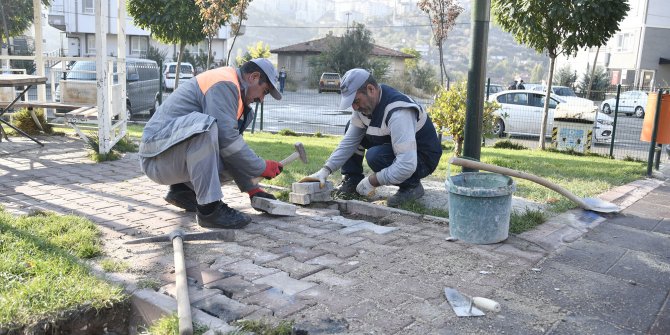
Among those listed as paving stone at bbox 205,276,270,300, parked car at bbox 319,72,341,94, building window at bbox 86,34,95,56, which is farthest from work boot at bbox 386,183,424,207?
building window at bbox 86,34,95,56

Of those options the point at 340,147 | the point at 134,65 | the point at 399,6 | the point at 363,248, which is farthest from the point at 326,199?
the point at 399,6

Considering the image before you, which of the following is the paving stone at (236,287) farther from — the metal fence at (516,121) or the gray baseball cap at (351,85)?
the metal fence at (516,121)

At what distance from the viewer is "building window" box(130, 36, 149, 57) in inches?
1849

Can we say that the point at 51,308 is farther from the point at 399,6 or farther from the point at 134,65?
the point at 399,6

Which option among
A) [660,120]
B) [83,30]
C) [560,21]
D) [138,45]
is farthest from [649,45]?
[83,30]

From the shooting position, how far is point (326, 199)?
218 inches

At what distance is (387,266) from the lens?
12.5 feet

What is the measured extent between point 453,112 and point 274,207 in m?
5.43

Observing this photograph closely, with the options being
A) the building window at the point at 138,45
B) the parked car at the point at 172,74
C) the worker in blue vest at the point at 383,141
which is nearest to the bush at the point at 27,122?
the worker in blue vest at the point at 383,141

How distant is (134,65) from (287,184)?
12.9 metres

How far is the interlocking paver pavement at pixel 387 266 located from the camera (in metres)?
3.06

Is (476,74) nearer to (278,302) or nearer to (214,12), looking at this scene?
(278,302)

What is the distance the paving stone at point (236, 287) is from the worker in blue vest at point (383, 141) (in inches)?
76.7

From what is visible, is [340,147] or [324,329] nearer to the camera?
[324,329]
